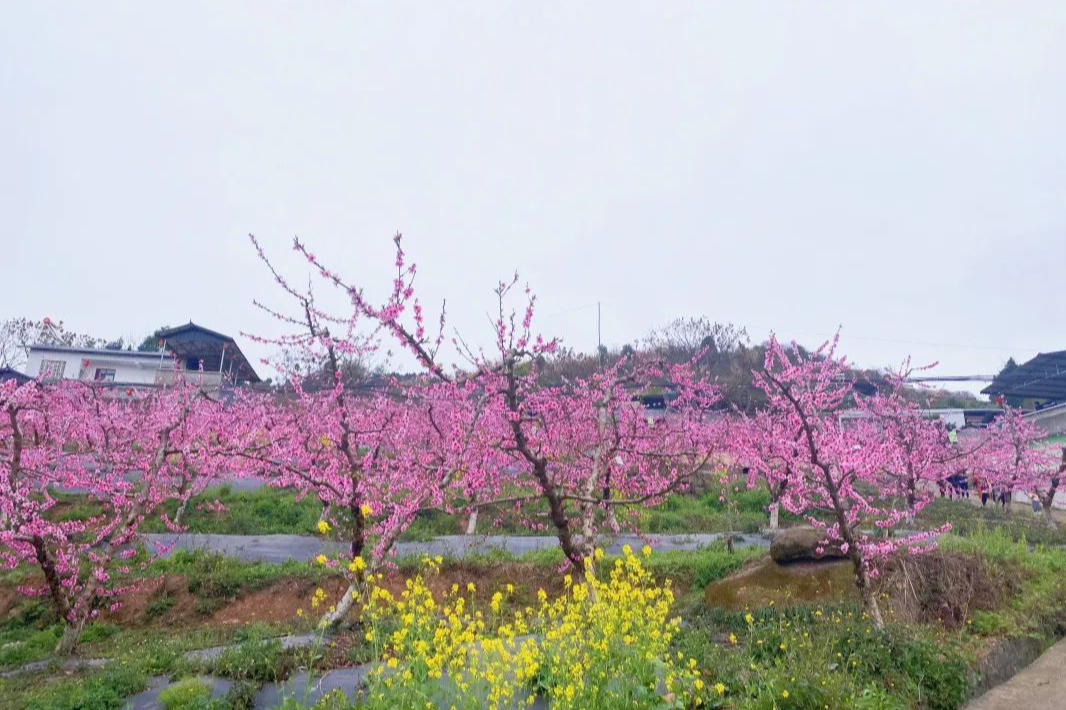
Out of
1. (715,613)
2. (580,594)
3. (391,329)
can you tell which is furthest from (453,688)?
(715,613)

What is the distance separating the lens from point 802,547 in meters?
9.03

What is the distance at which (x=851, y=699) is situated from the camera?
4.67 m

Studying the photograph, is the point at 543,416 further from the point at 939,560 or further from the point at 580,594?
the point at 580,594

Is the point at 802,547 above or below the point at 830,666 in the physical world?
above

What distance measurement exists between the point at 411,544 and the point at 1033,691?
11562 millimetres

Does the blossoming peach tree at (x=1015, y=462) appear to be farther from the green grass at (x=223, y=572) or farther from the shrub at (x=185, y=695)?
the shrub at (x=185, y=695)

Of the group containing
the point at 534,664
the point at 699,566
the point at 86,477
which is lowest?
the point at 699,566

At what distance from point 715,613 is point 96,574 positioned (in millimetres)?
7810

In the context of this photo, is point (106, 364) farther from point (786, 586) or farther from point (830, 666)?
point (830, 666)

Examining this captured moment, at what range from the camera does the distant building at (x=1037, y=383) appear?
3712 centimetres

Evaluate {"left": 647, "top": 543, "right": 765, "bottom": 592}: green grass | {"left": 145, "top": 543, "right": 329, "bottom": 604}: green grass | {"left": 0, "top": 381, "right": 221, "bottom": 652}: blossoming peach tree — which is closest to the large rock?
{"left": 647, "top": 543, "right": 765, "bottom": 592}: green grass

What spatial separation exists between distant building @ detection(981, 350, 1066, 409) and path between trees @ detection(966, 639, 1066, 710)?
3480 cm

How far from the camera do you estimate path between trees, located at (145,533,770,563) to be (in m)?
13.3

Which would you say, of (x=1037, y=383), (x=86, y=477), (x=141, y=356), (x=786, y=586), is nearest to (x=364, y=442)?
(x=86, y=477)
